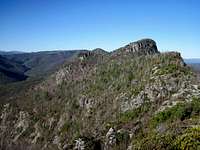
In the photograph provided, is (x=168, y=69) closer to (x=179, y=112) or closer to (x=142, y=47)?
(x=179, y=112)

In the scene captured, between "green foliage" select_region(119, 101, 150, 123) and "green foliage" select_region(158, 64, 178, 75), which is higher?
"green foliage" select_region(158, 64, 178, 75)

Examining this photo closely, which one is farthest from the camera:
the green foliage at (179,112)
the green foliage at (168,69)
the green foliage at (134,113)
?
the green foliage at (168,69)

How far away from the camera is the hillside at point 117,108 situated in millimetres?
64438

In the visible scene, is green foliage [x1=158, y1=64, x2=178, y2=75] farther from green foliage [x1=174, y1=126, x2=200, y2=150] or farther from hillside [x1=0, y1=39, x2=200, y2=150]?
green foliage [x1=174, y1=126, x2=200, y2=150]

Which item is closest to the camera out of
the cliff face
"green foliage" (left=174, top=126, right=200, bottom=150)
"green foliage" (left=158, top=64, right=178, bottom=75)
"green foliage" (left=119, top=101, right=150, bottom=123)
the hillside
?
"green foliage" (left=174, top=126, right=200, bottom=150)

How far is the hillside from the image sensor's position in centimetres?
6444

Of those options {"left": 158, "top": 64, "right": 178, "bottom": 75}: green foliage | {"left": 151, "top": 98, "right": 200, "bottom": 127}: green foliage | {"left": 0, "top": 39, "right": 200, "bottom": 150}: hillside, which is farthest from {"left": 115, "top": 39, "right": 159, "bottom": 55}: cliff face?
{"left": 151, "top": 98, "right": 200, "bottom": 127}: green foliage

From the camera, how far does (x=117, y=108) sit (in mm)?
121688

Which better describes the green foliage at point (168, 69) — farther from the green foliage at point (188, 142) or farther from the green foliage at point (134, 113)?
the green foliage at point (188, 142)

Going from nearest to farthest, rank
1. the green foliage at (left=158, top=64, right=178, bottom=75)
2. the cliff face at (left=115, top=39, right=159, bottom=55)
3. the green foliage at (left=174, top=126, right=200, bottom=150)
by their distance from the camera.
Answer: the green foliage at (left=174, top=126, right=200, bottom=150)
the green foliage at (left=158, top=64, right=178, bottom=75)
the cliff face at (left=115, top=39, right=159, bottom=55)

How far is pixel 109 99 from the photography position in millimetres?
138500

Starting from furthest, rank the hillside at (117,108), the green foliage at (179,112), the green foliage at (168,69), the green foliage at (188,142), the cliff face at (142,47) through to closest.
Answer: the cliff face at (142,47) < the green foliage at (168,69) < the green foliage at (179,112) < the hillside at (117,108) < the green foliage at (188,142)

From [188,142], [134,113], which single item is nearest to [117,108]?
[134,113]

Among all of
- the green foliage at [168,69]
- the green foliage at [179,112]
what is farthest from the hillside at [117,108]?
the green foliage at [168,69]
